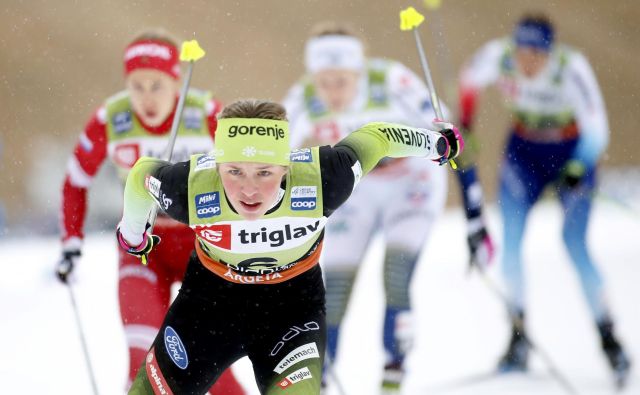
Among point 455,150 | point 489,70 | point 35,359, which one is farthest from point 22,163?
point 455,150

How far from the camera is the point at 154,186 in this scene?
2.89 meters

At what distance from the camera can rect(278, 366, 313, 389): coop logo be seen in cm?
285

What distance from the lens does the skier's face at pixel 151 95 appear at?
3891mm

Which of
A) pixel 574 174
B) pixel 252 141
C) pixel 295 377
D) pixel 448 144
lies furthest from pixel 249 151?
pixel 574 174

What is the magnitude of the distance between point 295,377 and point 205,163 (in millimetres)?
683

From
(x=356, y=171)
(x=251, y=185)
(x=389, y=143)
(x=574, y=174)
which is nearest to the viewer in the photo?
(x=251, y=185)

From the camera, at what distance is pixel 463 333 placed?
22.1ft

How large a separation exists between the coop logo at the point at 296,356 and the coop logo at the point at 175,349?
271 millimetres

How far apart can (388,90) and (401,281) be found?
3.18 feet

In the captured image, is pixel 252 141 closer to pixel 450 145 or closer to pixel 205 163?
pixel 205 163

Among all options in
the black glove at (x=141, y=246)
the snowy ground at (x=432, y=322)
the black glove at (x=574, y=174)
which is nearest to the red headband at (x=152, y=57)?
the black glove at (x=141, y=246)

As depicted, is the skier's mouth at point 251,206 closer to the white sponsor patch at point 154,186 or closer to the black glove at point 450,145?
the white sponsor patch at point 154,186

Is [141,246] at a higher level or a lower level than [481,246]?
higher

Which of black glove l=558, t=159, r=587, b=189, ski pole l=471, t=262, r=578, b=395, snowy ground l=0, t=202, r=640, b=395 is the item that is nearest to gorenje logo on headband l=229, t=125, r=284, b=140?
ski pole l=471, t=262, r=578, b=395
